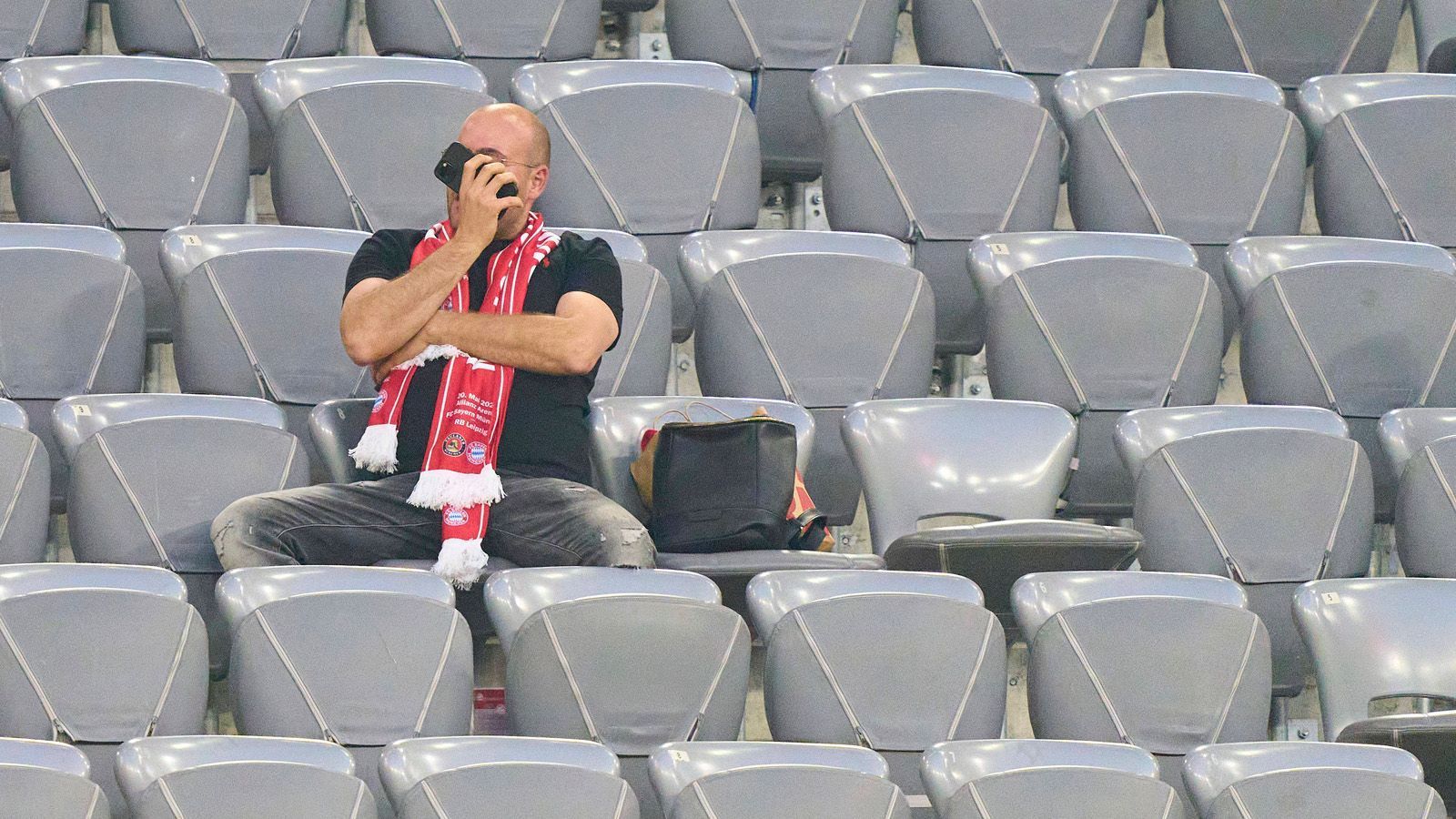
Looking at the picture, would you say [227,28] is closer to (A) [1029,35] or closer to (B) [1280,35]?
(A) [1029,35]

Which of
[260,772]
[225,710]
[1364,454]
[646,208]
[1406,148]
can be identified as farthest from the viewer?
[1406,148]

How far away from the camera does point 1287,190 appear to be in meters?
3.01

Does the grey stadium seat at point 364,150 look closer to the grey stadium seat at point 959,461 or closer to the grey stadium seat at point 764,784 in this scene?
the grey stadium seat at point 959,461

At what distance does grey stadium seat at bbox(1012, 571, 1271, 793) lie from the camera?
2.13 meters

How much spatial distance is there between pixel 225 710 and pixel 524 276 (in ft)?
1.82

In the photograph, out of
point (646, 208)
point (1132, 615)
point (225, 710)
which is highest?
point (646, 208)

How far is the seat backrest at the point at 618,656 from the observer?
2.01 metres

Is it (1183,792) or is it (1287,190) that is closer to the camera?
(1183,792)

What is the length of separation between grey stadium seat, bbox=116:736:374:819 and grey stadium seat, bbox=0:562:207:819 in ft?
0.62

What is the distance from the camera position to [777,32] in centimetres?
318

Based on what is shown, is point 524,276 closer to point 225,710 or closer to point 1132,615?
point 225,710

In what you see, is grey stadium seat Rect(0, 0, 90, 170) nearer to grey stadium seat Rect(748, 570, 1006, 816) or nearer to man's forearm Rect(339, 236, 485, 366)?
man's forearm Rect(339, 236, 485, 366)

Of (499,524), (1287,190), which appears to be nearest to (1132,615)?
(499,524)

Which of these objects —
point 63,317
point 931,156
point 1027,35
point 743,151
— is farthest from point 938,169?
point 63,317
